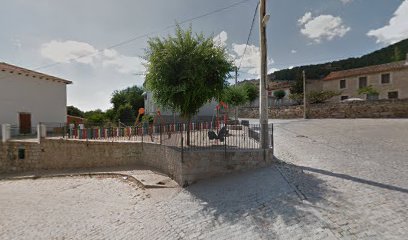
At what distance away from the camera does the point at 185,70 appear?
938 centimetres

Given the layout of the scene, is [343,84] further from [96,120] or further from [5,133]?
→ [5,133]

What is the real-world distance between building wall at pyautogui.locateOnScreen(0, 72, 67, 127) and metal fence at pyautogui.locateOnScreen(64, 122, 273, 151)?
358 inches

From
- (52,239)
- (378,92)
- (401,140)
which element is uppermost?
(378,92)

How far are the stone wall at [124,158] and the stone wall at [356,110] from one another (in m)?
20.9

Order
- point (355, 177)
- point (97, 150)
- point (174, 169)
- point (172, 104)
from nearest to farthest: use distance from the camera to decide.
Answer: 1. point (355, 177)
2. point (174, 169)
3. point (172, 104)
4. point (97, 150)

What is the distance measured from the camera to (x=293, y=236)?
430 centimetres

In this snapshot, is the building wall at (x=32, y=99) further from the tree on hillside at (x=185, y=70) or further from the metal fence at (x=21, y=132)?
the tree on hillside at (x=185, y=70)

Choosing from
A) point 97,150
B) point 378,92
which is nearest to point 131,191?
point 97,150

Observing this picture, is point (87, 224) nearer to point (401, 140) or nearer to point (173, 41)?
point (173, 41)

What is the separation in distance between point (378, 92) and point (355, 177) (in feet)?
99.2

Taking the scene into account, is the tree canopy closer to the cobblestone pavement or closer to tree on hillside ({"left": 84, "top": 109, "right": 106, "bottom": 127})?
the cobblestone pavement

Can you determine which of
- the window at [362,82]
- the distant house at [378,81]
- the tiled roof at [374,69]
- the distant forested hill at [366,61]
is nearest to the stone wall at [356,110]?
the distant house at [378,81]

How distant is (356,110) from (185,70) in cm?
2256

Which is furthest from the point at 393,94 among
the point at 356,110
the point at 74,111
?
the point at 74,111
